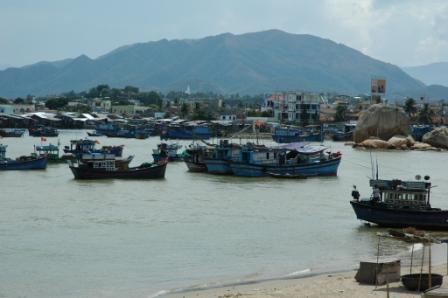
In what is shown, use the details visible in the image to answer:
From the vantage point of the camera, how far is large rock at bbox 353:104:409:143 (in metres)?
91.2

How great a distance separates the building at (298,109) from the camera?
12988cm

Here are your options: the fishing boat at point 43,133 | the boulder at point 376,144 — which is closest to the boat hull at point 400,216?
the boulder at point 376,144

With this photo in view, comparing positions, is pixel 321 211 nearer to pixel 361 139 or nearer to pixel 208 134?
pixel 361 139

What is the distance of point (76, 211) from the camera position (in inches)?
1268

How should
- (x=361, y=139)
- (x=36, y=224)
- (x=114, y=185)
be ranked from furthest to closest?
1. (x=361, y=139)
2. (x=114, y=185)
3. (x=36, y=224)

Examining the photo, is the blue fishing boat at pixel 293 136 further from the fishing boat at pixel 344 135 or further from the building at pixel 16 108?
the building at pixel 16 108

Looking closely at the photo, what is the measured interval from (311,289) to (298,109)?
113913 mm

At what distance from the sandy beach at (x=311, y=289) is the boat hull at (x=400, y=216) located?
22.5 feet

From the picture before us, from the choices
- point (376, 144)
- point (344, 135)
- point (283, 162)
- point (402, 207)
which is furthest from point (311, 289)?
point (344, 135)

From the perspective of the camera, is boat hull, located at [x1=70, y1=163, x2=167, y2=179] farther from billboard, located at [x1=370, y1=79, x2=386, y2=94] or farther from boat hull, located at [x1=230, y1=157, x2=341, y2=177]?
billboard, located at [x1=370, y1=79, x2=386, y2=94]

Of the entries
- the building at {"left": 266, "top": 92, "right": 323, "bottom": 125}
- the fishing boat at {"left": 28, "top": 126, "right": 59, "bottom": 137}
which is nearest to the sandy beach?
the fishing boat at {"left": 28, "top": 126, "right": 59, "bottom": 137}

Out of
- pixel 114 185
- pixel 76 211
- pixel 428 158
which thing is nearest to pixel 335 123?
pixel 428 158

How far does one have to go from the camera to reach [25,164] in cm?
4912

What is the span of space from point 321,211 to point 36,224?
11194 millimetres
